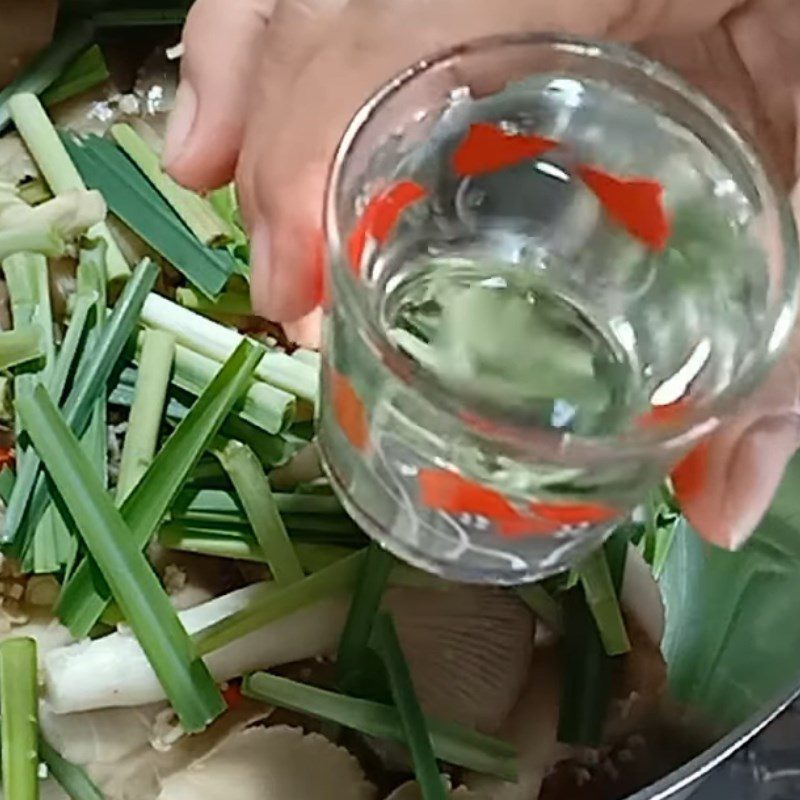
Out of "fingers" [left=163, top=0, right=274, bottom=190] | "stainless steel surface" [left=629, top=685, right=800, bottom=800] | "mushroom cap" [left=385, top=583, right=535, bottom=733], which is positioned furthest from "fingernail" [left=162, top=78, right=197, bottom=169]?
"stainless steel surface" [left=629, top=685, right=800, bottom=800]

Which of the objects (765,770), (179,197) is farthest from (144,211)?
(765,770)

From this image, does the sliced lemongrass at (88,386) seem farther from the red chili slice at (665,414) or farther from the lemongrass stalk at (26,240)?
the red chili slice at (665,414)

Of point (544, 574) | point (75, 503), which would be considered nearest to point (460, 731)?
point (544, 574)

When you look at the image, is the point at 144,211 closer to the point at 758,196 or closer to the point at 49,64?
the point at 49,64

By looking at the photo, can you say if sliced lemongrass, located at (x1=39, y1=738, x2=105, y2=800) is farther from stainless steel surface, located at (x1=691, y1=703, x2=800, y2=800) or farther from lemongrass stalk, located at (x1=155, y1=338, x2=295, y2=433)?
stainless steel surface, located at (x1=691, y1=703, x2=800, y2=800)

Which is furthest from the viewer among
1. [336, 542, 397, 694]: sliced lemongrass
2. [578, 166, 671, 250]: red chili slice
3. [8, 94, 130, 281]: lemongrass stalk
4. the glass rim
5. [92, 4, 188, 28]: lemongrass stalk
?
[92, 4, 188, 28]: lemongrass stalk

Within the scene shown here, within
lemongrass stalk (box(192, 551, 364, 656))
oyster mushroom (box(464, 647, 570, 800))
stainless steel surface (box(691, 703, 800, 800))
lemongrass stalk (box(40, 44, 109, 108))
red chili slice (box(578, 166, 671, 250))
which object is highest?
red chili slice (box(578, 166, 671, 250))
